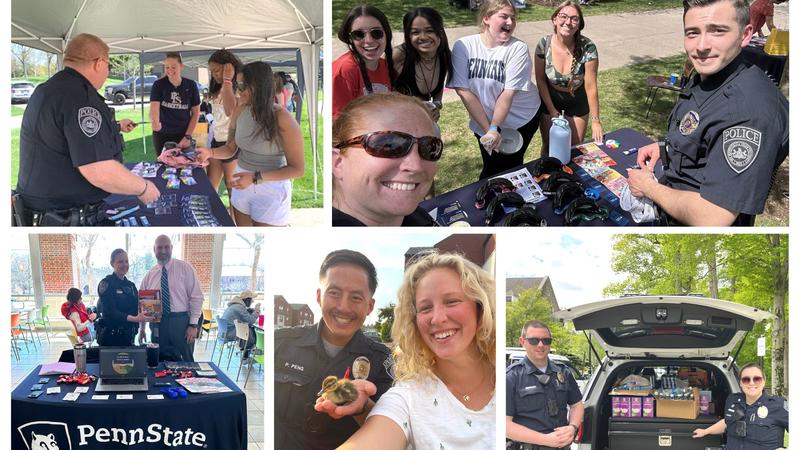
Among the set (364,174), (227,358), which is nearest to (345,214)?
(364,174)

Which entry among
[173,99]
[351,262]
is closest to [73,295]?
[173,99]

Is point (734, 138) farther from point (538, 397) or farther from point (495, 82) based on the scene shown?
point (538, 397)

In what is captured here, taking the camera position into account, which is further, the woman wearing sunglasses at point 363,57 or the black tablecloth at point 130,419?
the black tablecloth at point 130,419

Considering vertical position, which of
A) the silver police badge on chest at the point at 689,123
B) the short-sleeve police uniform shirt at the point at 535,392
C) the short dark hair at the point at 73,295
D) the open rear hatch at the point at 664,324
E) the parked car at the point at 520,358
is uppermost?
the silver police badge on chest at the point at 689,123

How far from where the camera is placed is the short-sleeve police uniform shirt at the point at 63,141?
478cm

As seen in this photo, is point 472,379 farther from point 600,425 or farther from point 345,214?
point 345,214

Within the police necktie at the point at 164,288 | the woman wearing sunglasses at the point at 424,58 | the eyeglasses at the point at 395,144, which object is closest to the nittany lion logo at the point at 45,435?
the police necktie at the point at 164,288

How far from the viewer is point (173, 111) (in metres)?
4.90

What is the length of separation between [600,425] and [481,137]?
159 cm

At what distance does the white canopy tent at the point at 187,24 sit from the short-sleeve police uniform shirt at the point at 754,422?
2.65 meters

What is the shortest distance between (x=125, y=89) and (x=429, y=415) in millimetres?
2291

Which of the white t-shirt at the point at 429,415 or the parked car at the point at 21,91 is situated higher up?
the parked car at the point at 21,91

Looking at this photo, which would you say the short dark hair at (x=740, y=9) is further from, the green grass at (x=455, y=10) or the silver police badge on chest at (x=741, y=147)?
the silver police badge on chest at (x=741, y=147)

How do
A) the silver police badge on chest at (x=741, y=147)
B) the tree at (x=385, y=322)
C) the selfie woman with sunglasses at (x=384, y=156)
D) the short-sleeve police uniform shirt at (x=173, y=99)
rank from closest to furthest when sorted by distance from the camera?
the silver police badge on chest at (x=741, y=147) → the selfie woman with sunglasses at (x=384, y=156) → the tree at (x=385, y=322) → the short-sleeve police uniform shirt at (x=173, y=99)
